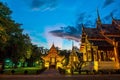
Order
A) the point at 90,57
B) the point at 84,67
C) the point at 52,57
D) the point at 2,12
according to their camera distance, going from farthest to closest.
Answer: the point at 52,57
the point at 90,57
the point at 84,67
the point at 2,12

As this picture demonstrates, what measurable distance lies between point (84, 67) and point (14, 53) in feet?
49.4

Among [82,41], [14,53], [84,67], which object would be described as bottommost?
[84,67]

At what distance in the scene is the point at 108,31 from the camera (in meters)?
44.2

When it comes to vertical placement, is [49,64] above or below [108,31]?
below

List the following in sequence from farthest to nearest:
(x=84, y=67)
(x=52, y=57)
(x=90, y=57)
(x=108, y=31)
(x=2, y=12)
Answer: (x=52, y=57) < (x=90, y=57) < (x=108, y=31) < (x=84, y=67) < (x=2, y=12)

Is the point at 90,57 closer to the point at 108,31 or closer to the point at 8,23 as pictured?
the point at 108,31

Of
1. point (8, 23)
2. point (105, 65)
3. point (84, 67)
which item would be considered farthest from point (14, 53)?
point (105, 65)

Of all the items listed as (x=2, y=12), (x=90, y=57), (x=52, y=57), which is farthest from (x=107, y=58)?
(x=52, y=57)

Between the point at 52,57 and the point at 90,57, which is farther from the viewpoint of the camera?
the point at 52,57

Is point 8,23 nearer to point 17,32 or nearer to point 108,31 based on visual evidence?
point 17,32

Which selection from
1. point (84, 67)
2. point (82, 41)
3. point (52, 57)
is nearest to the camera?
point (84, 67)

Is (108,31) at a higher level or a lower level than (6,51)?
higher

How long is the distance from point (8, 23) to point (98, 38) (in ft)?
56.7

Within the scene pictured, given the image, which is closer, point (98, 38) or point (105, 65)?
point (105, 65)
